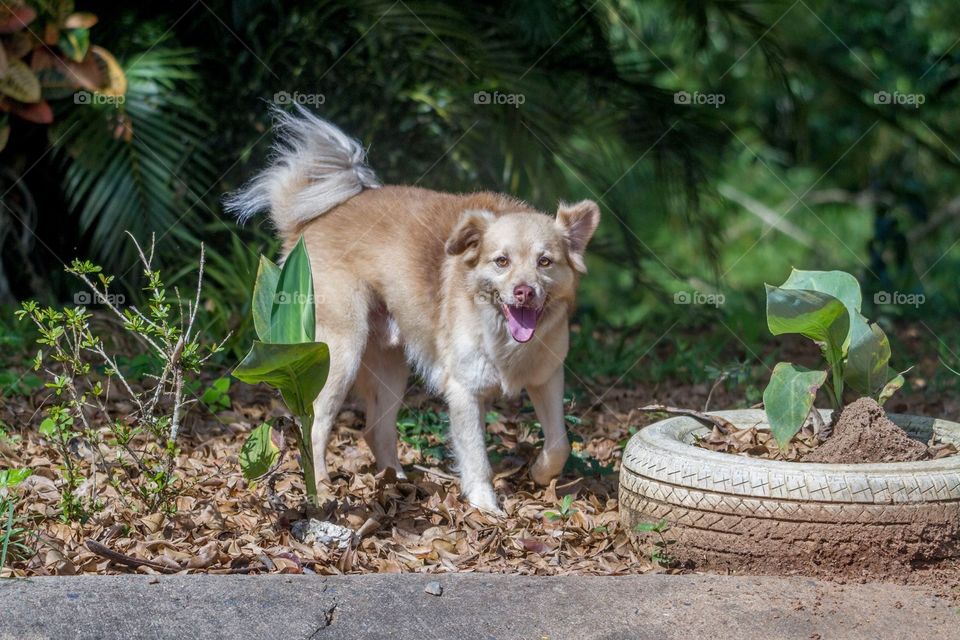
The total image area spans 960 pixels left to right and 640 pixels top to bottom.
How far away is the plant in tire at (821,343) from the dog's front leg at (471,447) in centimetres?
122

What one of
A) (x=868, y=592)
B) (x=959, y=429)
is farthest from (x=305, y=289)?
(x=959, y=429)

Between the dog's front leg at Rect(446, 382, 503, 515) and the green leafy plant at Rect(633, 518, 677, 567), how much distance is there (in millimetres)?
800

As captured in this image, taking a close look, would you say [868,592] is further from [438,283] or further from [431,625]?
[438,283]

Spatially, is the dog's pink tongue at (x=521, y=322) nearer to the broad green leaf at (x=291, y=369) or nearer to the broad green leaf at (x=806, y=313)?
the broad green leaf at (x=291, y=369)

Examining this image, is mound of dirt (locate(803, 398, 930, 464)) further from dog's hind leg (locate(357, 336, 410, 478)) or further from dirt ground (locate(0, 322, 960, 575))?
dog's hind leg (locate(357, 336, 410, 478))

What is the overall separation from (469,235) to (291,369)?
4.00 ft

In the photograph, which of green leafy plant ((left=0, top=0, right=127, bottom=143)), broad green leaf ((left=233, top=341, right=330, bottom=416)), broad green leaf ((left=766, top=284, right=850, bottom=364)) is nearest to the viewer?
broad green leaf ((left=233, top=341, right=330, bottom=416))

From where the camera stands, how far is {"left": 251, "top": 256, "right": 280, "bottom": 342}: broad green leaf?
3.78 meters

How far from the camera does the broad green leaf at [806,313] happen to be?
3598 millimetres

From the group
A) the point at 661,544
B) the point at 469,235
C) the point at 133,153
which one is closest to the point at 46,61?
the point at 133,153

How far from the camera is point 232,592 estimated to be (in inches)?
124

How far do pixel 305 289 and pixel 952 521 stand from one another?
2151mm

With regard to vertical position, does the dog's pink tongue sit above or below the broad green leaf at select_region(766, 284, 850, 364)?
below

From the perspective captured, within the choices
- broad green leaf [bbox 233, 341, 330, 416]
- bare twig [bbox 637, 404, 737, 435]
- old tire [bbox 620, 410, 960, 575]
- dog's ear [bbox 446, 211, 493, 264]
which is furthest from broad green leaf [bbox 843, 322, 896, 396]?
broad green leaf [bbox 233, 341, 330, 416]
